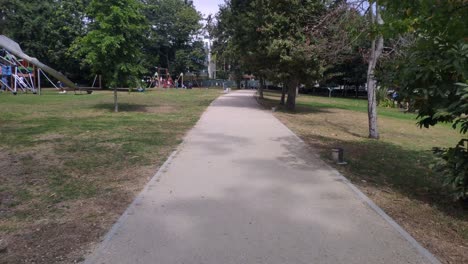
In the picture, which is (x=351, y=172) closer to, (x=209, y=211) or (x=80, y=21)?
(x=209, y=211)

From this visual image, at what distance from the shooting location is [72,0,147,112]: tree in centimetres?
1803

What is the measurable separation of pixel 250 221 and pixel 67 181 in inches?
129

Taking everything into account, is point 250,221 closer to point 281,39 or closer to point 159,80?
point 281,39

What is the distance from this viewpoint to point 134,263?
371 cm

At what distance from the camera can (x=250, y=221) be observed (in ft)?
16.0

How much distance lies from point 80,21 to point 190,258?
49.0 meters

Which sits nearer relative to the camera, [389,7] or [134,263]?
[134,263]

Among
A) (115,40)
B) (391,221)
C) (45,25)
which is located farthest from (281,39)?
(45,25)

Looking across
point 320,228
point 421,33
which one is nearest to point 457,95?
point 421,33

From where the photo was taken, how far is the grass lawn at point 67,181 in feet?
13.7

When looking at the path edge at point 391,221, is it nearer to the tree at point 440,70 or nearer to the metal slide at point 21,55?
the tree at point 440,70

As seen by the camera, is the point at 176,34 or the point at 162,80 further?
the point at 176,34

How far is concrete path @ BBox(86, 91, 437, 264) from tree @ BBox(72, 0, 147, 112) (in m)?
11.6

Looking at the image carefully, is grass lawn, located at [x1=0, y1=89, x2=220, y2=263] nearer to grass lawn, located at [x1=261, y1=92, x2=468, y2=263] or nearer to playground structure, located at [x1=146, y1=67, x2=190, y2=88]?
grass lawn, located at [x1=261, y1=92, x2=468, y2=263]
